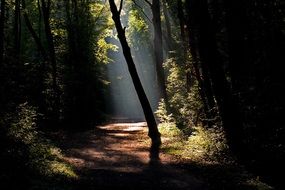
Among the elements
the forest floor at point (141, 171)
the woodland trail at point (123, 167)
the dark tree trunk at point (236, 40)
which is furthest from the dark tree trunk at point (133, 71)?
the dark tree trunk at point (236, 40)

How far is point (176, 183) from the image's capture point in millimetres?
10992

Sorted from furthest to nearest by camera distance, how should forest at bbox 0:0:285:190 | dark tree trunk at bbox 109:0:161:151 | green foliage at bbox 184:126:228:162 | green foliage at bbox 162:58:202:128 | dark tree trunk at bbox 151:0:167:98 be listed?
dark tree trunk at bbox 151:0:167:98, dark tree trunk at bbox 109:0:161:151, green foliage at bbox 162:58:202:128, green foliage at bbox 184:126:228:162, forest at bbox 0:0:285:190

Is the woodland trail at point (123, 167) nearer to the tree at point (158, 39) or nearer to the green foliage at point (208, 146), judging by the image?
the green foliage at point (208, 146)

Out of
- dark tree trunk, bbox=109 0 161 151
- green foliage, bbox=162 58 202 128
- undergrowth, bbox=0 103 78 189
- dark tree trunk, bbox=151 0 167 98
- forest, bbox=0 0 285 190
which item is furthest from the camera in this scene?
dark tree trunk, bbox=151 0 167 98

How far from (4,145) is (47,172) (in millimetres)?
1965

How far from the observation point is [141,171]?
12.6m

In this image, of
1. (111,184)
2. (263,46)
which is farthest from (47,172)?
(263,46)

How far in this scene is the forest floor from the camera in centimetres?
1059

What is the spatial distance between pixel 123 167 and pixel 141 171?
0.93 meters

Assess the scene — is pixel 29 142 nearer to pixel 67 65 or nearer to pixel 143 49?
pixel 67 65

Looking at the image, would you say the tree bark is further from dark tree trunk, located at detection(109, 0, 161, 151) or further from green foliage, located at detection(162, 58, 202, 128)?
dark tree trunk, located at detection(109, 0, 161, 151)

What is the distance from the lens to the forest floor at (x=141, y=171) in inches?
417

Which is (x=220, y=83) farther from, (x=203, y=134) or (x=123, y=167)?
(x=123, y=167)

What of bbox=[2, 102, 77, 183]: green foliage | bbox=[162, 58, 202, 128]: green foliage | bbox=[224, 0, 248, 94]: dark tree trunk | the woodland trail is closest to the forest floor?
the woodland trail
